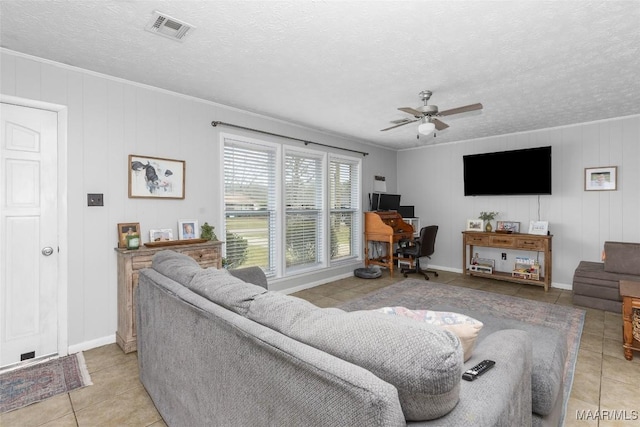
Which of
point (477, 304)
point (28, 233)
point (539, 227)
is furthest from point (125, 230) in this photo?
point (539, 227)

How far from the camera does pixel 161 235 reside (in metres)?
3.23

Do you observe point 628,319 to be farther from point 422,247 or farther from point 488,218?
point 488,218

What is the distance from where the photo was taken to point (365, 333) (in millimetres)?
911

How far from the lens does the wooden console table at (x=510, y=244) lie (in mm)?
4703

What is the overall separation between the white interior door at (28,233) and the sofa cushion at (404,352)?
2826 millimetres

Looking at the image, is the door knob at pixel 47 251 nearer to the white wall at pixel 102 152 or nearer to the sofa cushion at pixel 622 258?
the white wall at pixel 102 152

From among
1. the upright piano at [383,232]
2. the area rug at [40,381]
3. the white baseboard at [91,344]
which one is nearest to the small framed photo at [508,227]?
the upright piano at [383,232]

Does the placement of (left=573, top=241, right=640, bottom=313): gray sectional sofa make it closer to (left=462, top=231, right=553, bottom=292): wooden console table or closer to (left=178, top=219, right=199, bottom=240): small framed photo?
(left=462, top=231, right=553, bottom=292): wooden console table

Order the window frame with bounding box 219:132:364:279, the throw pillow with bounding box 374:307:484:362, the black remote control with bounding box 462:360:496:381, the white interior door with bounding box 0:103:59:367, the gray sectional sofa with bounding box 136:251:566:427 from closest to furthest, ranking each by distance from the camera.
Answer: the gray sectional sofa with bounding box 136:251:566:427
the black remote control with bounding box 462:360:496:381
the throw pillow with bounding box 374:307:484:362
the white interior door with bounding box 0:103:59:367
the window frame with bounding box 219:132:364:279

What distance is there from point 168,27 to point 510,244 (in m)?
5.30

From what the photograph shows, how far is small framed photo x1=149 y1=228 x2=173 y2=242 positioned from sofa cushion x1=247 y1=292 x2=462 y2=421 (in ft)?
8.78

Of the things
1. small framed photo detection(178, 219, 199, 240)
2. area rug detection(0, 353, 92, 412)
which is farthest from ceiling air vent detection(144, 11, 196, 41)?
area rug detection(0, 353, 92, 412)

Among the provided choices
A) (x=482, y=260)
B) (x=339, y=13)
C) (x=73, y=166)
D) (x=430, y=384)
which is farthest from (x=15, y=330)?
(x=482, y=260)

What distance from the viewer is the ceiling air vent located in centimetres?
203
